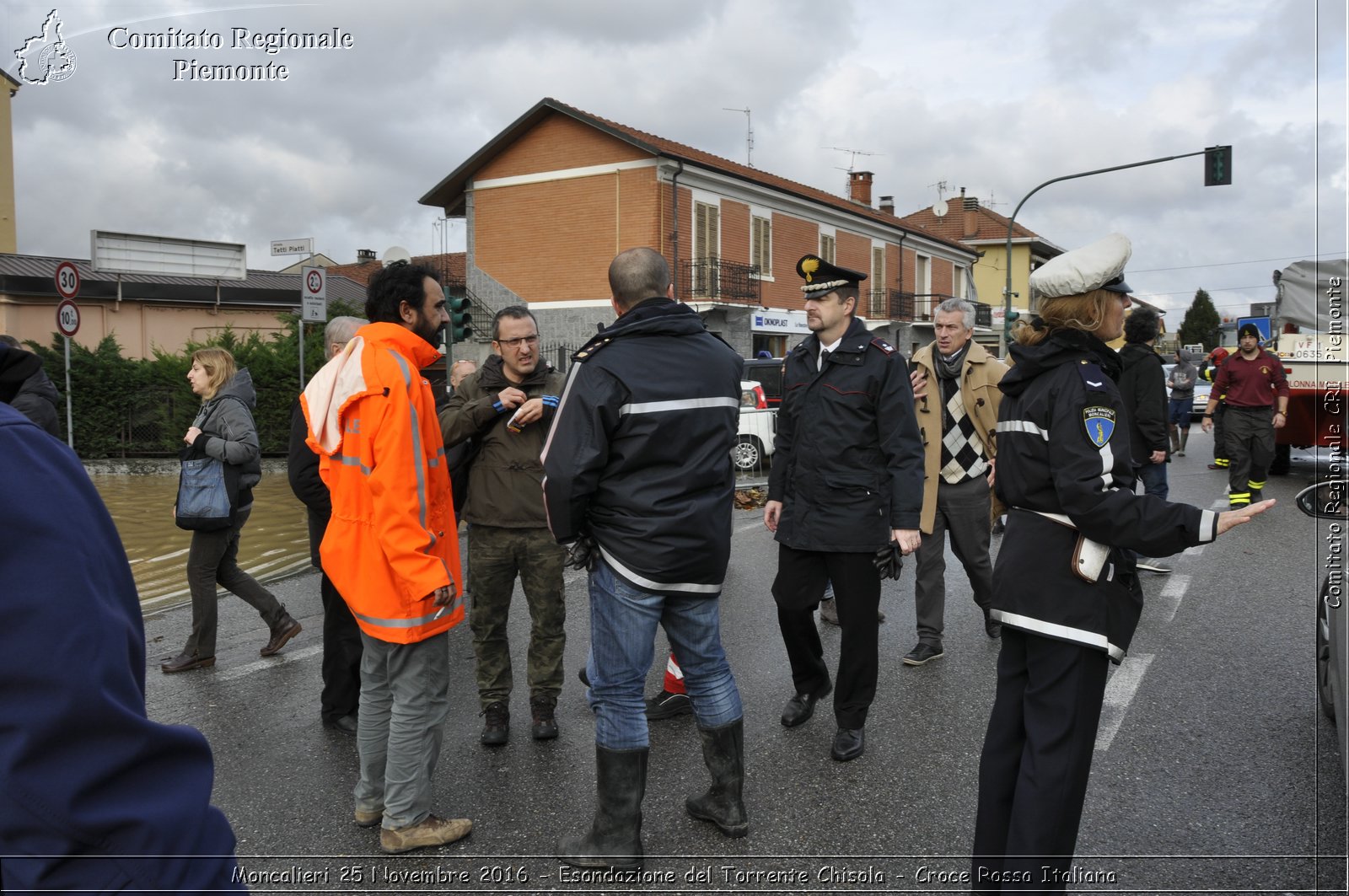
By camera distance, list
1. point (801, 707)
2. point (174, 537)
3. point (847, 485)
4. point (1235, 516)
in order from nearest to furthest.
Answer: point (1235, 516) < point (847, 485) < point (801, 707) < point (174, 537)

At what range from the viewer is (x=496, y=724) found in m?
4.28

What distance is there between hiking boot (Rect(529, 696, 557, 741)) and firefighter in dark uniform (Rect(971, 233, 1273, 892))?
2.11 meters

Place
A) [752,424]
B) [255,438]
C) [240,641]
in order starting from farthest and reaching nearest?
1. [752,424]
2. [240,641]
3. [255,438]

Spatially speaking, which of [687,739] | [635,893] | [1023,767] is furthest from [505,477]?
[1023,767]

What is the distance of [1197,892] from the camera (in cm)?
299

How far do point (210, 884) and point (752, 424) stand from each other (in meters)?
14.2

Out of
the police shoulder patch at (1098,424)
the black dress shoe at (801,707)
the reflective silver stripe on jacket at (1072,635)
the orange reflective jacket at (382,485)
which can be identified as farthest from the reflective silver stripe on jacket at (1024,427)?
the black dress shoe at (801,707)

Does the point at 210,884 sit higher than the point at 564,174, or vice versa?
the point at 564,174

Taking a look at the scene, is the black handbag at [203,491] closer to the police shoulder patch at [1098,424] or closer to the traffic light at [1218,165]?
the police shoulder patch at [1098,424]

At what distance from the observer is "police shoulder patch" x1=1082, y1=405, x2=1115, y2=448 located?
8.45 ft

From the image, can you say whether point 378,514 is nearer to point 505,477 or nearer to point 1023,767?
point 505,477

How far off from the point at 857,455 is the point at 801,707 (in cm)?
122

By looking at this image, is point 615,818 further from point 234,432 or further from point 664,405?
point 234,432

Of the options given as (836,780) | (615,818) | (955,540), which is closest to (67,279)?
(955,540)
